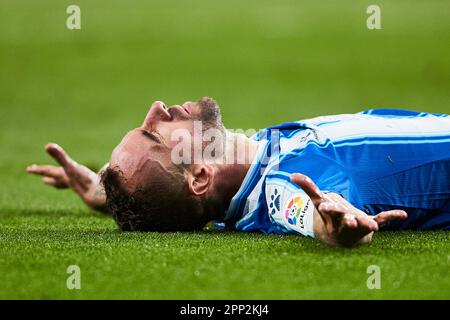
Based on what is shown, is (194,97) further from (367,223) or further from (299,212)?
(367,223)

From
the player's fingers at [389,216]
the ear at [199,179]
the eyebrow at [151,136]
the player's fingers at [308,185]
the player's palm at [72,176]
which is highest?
the eyebrow at [151,136]

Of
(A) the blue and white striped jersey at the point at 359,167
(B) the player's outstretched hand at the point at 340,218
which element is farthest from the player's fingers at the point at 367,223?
(A) the blue and white striped jersey at the point at 359,167

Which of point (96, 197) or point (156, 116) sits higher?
point (156, 116)

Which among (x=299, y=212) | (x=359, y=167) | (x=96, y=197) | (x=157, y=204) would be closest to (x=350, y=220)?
(x=299, y=212)

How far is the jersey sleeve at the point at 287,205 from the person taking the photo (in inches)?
92.9

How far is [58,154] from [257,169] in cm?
98

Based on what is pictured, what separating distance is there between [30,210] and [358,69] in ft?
19.7

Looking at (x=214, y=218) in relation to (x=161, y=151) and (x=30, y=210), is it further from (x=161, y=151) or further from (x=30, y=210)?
(x=30, y=210)

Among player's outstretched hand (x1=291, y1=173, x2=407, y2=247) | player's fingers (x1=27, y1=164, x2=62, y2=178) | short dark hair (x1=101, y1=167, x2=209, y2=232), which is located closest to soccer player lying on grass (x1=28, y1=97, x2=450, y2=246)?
short dark hair (x1=101, y1=167, x2=209, y2=232)

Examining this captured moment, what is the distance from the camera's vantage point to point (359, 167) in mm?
2592

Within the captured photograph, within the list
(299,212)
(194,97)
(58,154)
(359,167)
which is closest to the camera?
(299,212)

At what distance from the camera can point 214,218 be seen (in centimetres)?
276

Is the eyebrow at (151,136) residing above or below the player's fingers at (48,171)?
above

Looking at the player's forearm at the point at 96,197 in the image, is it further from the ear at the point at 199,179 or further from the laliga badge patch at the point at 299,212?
the laliga badge patch at the point at 299,212
